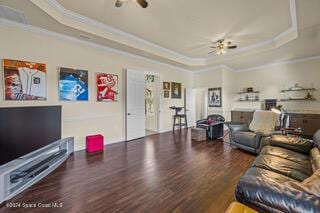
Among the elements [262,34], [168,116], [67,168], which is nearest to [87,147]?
[67,168]

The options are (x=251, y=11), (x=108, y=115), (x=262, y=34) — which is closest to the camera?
(x=251, y=11)

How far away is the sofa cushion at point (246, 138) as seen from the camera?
3.74m

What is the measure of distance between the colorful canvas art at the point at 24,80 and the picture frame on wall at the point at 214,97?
6340mm

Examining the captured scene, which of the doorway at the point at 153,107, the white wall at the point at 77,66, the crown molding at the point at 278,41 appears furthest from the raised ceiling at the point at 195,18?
the doorway at the point at 153,107

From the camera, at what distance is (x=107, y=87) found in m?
4.79

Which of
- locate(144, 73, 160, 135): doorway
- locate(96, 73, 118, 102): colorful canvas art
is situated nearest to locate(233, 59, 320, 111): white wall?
locate(144, 73, 160, 135): doorway

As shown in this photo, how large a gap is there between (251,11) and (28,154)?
5.07m

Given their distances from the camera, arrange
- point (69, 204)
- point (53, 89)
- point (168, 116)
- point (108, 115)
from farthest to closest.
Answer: point (168, 116) < point (108, 115) < point (53, 89) < point (69, 204)

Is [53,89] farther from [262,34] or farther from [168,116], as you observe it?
[262,34]

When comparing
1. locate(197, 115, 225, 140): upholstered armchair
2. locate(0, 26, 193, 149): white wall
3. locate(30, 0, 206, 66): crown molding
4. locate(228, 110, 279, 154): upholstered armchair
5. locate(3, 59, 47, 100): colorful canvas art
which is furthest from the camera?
locate(197, 115, 225, 140): upholstered armchair

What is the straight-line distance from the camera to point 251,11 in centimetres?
336

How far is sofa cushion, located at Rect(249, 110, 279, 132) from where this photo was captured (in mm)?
4125

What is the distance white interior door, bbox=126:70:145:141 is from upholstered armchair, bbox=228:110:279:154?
2968 millimetres

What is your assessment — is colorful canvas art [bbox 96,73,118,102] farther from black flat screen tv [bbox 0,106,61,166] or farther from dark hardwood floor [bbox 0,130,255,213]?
dark hardwood floor [bbox 0,130,255,213]
